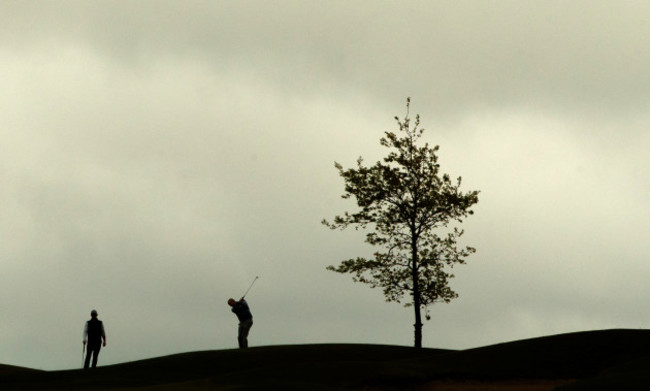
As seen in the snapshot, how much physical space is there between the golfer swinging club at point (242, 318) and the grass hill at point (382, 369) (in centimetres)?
180

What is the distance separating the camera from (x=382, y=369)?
37125mm

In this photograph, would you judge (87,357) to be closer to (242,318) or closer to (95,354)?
(95,354)

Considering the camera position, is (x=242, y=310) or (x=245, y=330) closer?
(x=242, y=310)

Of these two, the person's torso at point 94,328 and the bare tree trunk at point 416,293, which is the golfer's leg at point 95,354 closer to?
the person's torso at point 94,328

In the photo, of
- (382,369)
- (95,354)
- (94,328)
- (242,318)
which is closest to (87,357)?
(95,354)

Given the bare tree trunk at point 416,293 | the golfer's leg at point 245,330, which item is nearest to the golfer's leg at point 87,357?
the golfer's leg at point 245,330

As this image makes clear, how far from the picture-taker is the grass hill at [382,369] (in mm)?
35000

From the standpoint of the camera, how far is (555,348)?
41.5 m

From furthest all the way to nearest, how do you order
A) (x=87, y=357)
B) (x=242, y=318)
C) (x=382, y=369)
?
(x=242, y=318), (x=87, y=357), (x=382, y=369)

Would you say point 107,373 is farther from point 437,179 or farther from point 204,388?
point 437,179

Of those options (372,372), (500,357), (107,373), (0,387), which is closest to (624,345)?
(500,357)

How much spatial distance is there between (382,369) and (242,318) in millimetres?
13039

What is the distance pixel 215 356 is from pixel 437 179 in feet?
58.4

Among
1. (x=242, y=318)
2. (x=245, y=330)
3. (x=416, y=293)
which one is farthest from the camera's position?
(x=416, y=293)
